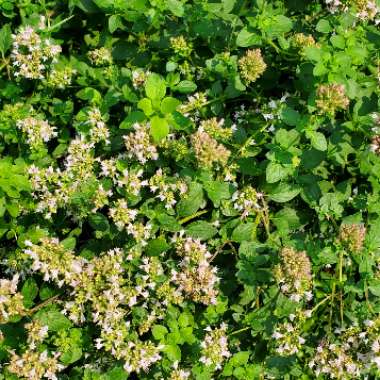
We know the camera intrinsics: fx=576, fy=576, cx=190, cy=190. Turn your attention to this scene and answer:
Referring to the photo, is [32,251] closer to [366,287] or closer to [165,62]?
[165,62]

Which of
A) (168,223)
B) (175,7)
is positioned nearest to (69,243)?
(168,223)

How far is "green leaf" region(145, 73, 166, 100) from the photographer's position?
11.7ft

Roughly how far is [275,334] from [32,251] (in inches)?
61.5

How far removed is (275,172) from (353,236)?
0.61 metres

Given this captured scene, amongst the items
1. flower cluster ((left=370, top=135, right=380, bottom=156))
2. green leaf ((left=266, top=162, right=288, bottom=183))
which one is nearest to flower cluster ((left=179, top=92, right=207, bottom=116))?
green leaf ((left=266, top=162, right=288, bottom=183))

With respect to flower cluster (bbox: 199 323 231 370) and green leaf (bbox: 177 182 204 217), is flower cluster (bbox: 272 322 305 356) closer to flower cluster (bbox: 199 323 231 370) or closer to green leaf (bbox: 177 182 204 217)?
flower cluster (bbox: 199 323 231 370)

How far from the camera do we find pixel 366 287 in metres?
3.55

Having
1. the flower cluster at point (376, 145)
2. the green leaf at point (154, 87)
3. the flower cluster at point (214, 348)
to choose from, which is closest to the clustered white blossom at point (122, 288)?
the flower cluster at point (214, 348)

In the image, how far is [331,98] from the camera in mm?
3420

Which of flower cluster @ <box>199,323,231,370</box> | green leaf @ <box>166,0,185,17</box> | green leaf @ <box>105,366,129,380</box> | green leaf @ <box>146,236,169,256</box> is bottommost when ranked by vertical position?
green leaf @ <box>105,366,129,380</box>

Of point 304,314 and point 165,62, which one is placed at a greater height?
point 165,62

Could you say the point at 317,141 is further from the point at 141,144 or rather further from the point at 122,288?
the point at 122,288

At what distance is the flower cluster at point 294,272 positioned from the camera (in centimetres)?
332

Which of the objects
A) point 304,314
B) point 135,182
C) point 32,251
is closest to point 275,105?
point 135,182
